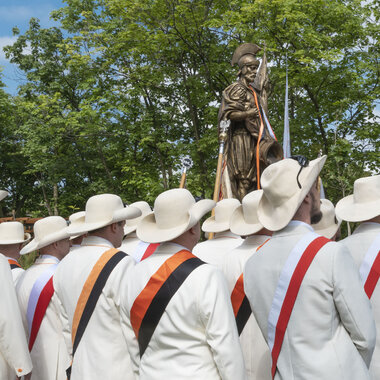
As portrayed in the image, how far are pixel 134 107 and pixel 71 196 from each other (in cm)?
652

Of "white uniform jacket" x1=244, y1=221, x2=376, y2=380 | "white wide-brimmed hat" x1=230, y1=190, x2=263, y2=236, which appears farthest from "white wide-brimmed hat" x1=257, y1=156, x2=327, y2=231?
"white wide-brimmed hat" x1=230, y1=190, x2=263, y2=236

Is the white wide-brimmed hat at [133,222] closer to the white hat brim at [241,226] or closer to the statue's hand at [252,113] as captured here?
the white hat brim at [241,226]

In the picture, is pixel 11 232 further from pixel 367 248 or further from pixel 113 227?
pixel 367 248

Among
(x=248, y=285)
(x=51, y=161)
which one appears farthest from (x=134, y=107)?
(x=248, y=285)

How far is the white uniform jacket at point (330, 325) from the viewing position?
2348mm

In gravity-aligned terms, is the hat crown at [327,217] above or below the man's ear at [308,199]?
below

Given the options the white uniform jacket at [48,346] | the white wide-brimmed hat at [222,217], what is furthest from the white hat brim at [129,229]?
the white uniform jacket at [48,346]

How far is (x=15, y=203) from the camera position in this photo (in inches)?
1201

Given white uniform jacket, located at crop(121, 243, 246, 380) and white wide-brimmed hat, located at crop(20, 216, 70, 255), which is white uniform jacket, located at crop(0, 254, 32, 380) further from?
white uniform jacket, located at crop(121, 243, 246, 380)

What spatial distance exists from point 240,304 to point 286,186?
136 cm

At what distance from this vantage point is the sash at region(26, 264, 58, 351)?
4035 millimetres

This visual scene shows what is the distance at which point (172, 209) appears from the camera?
2.90 meters

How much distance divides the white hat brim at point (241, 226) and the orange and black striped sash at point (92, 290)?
35.6 inches

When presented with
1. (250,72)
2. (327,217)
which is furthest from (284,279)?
(250,72)
